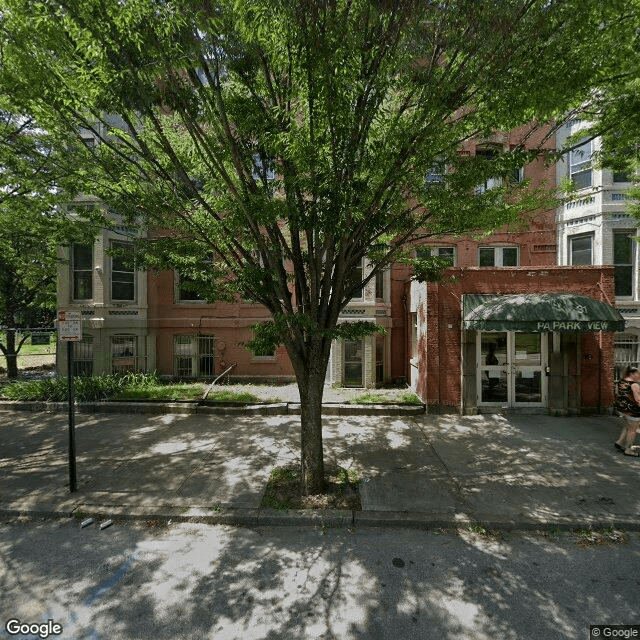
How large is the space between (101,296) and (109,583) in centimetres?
1164

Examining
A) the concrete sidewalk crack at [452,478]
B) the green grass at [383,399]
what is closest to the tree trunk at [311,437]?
the concrete sidewalk crack at [452,478]

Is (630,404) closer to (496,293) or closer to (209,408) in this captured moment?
(496,293)

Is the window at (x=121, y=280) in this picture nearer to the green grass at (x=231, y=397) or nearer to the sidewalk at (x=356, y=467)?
the sidewalk at (x=356, y=467)

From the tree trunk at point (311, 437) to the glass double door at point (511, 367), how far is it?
6.13m

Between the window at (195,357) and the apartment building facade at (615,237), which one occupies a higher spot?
the apartment building facade at (615,237)

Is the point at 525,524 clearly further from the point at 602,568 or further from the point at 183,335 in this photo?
the point at 183,335

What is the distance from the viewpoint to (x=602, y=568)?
13.1 feet

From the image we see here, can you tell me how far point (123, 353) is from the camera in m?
13.8

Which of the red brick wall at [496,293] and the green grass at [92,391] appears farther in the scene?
the green grass at [92,391]

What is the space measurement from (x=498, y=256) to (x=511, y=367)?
5610mm

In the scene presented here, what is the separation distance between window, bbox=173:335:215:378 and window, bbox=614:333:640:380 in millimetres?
14141

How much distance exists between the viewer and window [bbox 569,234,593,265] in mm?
12570

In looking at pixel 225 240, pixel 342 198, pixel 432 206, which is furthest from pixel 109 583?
pixel 432 206

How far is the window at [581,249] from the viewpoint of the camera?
1257 centimetres
